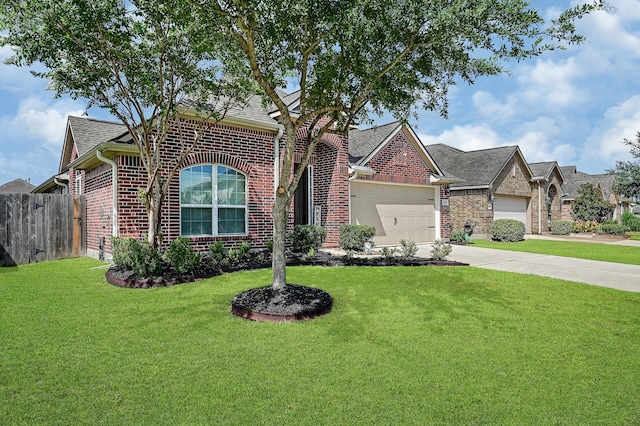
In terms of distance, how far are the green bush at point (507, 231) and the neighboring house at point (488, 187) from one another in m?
0.52

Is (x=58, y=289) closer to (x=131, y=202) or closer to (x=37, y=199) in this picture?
(x=131, y=202)

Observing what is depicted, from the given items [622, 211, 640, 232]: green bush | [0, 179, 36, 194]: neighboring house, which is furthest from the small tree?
[0, 179, 36, 194]: neighboring house

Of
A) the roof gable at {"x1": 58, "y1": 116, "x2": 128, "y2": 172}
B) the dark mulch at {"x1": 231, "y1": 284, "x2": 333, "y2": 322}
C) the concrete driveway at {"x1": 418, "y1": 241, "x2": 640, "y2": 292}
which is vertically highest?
the roof gable at {"x1": 58, "y1": 116, "x2": 128, "y2": 172}

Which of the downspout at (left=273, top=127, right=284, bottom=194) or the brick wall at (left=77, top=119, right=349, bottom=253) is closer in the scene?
the brick wall at (left=77, top=119, right=349, bottom=253)

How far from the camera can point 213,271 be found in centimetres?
823

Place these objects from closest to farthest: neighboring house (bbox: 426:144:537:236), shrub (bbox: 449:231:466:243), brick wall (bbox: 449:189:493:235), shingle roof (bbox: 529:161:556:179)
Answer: shrub (bbox: 449:231:466:243) → brick wall (bbox: 449:189:493:235) → neighboring house (bbox: 426:144:537:236) → shingle roof (bbox: 529:161:556:179)

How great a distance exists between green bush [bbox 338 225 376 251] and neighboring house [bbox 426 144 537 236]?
10415 mm

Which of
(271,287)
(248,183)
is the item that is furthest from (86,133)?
(271,287)

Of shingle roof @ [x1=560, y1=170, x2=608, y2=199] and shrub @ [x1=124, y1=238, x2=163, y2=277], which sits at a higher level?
shingle roof @ [x1=560, y1=170, x2=608, y2=199]

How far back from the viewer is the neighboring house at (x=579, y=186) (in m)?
31.2

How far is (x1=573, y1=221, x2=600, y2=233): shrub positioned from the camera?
26.2 m

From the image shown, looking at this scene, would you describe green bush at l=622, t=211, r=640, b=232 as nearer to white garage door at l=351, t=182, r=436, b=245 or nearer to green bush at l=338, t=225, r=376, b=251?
white garage door at l=351, t=182, r=436, b=245

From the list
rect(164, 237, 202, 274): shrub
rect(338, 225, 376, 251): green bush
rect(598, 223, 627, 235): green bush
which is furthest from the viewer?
rect(598, 223, 627, 235): green bush

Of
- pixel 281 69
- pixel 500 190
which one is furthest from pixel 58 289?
pixel 500 190
